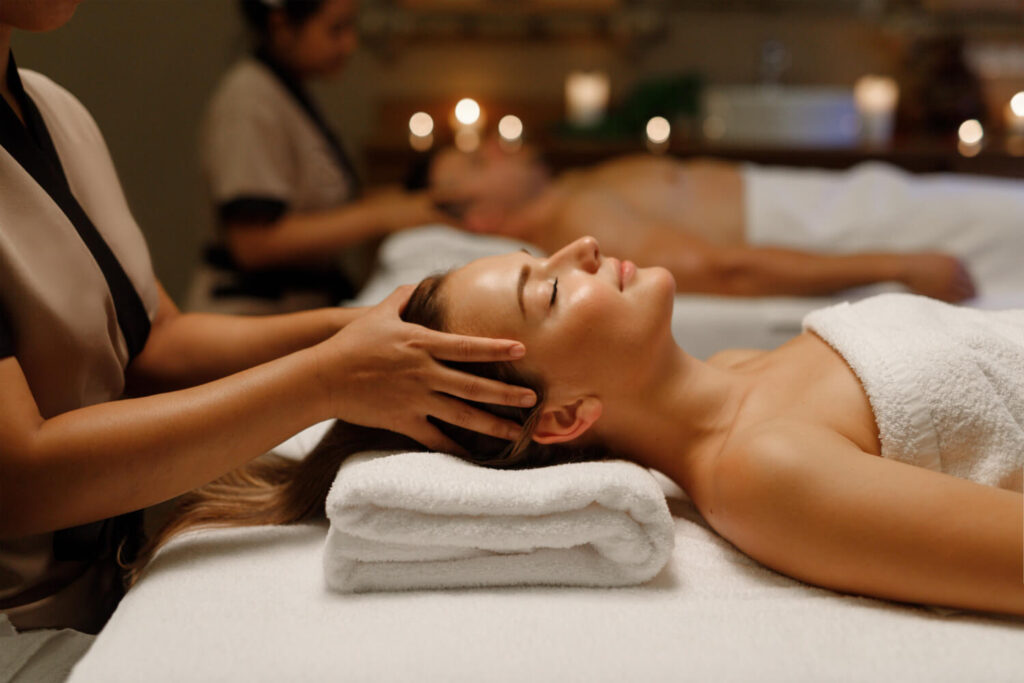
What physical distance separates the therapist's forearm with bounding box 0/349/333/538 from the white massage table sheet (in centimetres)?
13

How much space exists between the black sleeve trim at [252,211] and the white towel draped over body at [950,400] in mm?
1441

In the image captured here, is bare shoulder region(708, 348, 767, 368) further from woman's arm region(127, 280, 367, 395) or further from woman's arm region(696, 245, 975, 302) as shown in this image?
woman's arm region(696, 245, 975, 302)

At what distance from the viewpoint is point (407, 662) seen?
70cm

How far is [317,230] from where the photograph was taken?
6.57ft

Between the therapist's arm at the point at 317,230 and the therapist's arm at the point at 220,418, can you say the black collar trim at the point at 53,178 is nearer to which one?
the therapist's arm at the point at 220,418

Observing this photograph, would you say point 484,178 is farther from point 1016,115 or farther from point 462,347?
point 1016,115

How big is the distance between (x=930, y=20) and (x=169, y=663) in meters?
3.35

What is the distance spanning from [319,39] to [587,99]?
3.81ft

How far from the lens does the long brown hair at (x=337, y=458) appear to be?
3.13 feet

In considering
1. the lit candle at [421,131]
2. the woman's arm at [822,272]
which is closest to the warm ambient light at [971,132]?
the woman's arm at [822,272]

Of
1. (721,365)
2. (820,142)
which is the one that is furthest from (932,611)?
(820,142)

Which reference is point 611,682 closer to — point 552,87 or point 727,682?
point 727,682

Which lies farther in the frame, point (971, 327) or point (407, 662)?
point (971, 327)

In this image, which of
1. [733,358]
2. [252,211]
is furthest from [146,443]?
[252,211]
